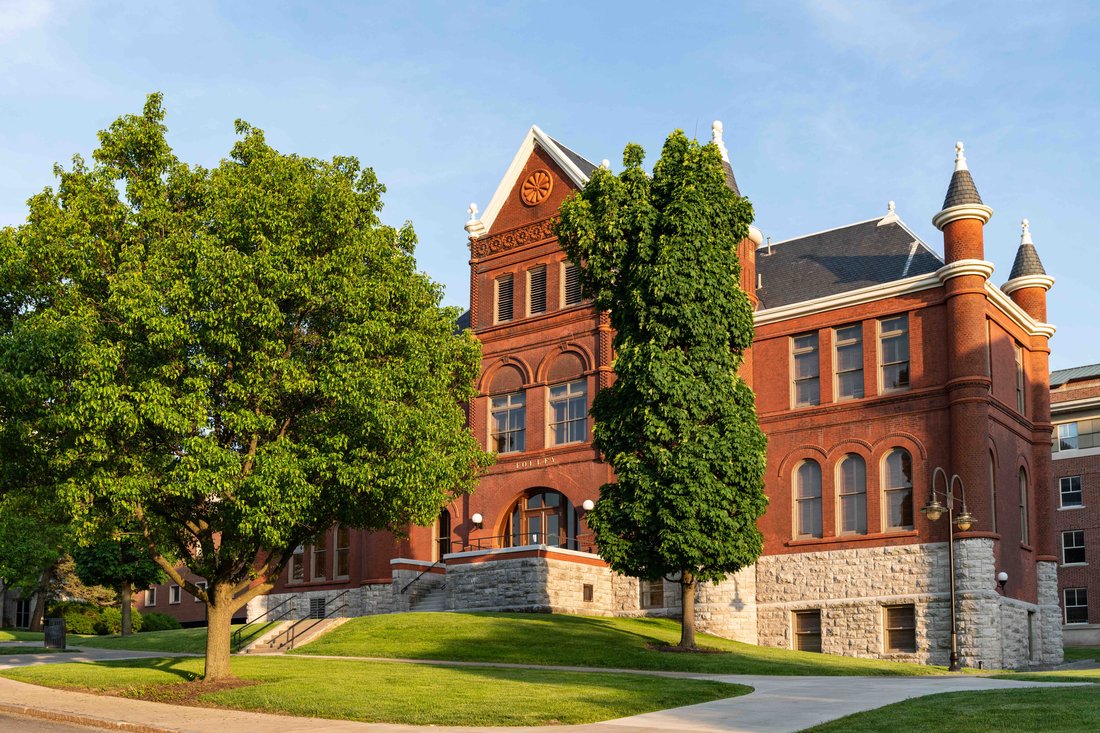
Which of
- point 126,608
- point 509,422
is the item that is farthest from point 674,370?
point 126,608

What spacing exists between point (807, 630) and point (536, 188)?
1898 centimetres

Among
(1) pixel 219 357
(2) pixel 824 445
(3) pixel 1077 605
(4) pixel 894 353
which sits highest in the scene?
(4) pixel 894 353

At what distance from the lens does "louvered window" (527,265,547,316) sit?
4356 cm

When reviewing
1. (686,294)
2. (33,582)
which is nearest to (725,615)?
(686,294)

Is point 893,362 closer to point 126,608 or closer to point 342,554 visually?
point 342,554

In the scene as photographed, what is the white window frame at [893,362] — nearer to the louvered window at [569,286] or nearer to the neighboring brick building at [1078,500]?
the louvered window at [569,286]

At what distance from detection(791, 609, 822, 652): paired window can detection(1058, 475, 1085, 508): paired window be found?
27.0 m

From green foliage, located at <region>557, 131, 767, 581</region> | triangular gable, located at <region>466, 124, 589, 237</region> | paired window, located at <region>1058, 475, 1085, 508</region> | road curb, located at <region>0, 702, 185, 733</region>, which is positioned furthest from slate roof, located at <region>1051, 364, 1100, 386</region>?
road curb, located at <region>0, 702, 185, 733</region>

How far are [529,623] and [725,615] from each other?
26.0ft

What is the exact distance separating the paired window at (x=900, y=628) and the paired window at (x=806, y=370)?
24.3 feet

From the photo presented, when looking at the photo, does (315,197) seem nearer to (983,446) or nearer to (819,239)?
(983,446)

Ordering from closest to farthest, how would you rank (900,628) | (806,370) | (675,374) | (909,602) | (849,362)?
(675,374), (909,602), (900,628), (849,362), (806,370)

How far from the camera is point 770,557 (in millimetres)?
38906

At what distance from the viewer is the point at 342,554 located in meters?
46.9
